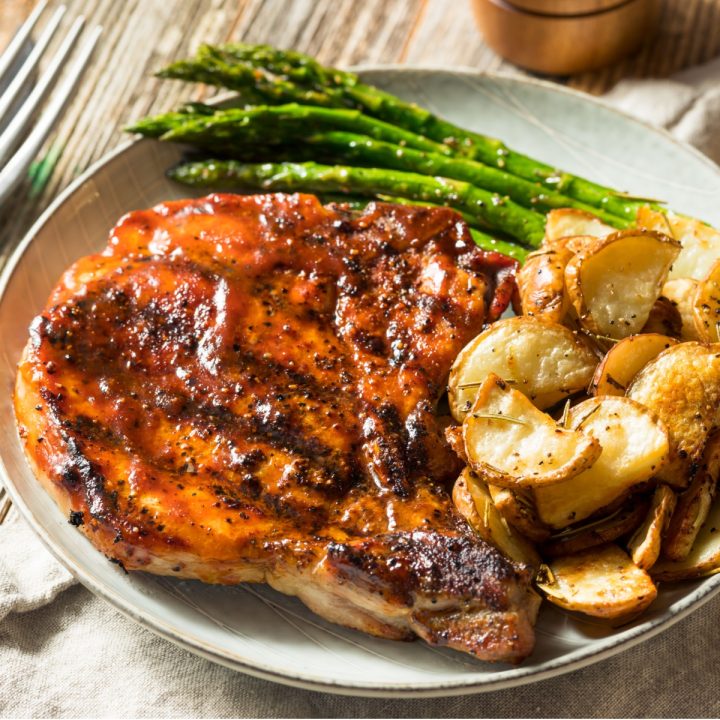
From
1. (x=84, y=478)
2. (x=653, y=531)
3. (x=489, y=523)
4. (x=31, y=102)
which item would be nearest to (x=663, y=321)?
(x=653, y=531)

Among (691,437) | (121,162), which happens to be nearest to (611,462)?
(691,437)

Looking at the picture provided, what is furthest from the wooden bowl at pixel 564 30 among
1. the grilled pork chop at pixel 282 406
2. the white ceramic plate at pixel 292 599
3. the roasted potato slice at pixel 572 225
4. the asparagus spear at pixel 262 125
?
the grilled pork chop at pixel 282 406

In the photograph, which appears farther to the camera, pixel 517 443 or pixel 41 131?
pixel 41 131

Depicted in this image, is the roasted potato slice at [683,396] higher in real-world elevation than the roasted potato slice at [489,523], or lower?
higher

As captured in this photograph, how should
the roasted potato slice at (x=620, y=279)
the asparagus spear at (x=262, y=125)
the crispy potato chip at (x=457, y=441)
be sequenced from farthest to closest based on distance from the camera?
the asparagus spear at (x=262, y=125) < the roasted potato slice at (x=620, y=279) < the crispy potato chip at (x=457, y=441)

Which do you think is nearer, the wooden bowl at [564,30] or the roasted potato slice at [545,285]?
the roasted potato slice at [545,285]

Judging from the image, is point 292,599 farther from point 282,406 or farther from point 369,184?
point 369,184

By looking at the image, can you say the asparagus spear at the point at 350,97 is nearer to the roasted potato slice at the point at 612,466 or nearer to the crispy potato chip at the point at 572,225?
the crispy potato chip at the point at 572,225
